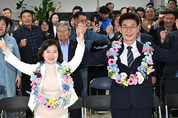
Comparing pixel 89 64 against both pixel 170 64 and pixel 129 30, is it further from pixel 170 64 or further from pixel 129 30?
pixel 170 64

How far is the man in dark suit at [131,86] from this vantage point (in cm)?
235

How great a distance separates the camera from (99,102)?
Answer: 3277mm

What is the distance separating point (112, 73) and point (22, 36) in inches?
94.3

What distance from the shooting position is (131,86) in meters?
2.40

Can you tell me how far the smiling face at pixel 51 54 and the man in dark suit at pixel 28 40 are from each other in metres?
1.39

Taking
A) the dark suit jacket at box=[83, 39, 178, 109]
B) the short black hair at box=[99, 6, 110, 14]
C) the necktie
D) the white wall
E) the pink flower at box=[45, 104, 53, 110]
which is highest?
the white wall

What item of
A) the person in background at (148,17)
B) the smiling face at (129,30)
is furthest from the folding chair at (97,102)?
the person in background at (148,17)

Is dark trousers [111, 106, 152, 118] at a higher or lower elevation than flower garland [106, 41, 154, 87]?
lower

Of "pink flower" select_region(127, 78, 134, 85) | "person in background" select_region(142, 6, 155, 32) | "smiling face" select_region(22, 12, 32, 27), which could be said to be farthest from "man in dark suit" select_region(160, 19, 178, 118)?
"smiling face" select_region(22, 12, 32, 27)

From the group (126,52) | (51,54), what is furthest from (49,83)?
(126,52)

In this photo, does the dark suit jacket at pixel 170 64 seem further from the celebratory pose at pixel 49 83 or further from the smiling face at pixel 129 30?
the celebratory pose at pixel 49 83

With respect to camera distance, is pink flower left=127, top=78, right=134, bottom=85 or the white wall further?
the white wall

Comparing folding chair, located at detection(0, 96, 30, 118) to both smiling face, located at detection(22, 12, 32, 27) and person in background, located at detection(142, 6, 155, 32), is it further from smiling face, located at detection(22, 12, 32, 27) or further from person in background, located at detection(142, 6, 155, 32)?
person in background, located at detection(142, 6, 155, 32)

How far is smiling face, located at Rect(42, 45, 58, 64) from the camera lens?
2.79 m
